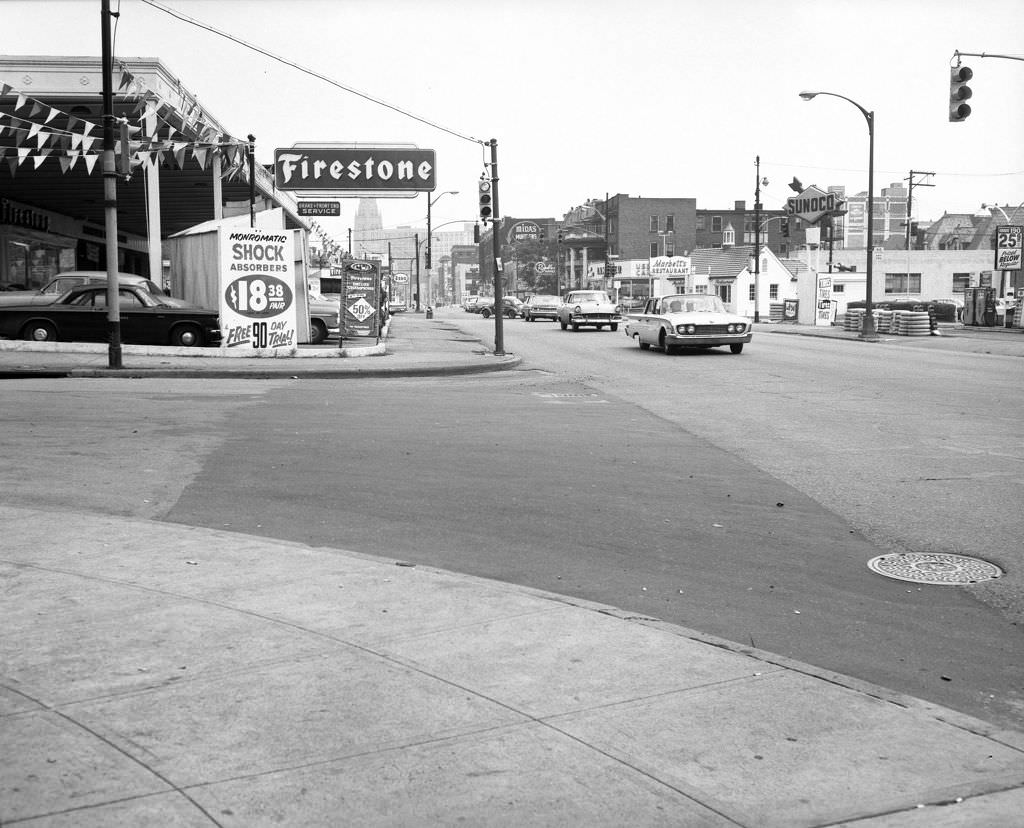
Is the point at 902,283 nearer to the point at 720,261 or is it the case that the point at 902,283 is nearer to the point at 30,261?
the point at 720,261

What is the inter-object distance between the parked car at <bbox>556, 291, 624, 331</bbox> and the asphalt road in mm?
24480

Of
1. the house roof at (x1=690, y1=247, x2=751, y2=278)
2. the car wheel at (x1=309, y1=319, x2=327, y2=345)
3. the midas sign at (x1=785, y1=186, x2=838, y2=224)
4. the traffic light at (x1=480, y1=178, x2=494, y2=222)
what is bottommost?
the car wheel at (x1=309, y1=319, x2=327, y2=345)

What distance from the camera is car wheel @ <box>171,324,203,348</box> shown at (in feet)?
77.7

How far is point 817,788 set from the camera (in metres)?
3.71

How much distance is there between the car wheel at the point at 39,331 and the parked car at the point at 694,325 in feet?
46.8

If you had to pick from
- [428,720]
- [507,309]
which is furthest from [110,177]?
[507,309]

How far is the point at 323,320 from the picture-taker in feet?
100

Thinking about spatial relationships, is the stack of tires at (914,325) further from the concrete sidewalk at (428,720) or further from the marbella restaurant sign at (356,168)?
the concrete sidewalk at (428,720)

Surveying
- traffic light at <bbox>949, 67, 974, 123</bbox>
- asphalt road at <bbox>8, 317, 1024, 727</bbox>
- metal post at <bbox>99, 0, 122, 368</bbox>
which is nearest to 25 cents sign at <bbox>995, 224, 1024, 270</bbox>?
traffic light at <bbox>949, 67, 974, 123</bbox>

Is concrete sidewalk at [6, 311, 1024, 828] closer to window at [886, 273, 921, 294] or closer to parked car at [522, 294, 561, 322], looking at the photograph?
parked car at [522, 294, 561, 322]

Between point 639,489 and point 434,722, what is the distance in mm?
5285

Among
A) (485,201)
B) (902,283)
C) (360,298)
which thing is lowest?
(360,298)

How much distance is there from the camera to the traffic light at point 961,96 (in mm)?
21750

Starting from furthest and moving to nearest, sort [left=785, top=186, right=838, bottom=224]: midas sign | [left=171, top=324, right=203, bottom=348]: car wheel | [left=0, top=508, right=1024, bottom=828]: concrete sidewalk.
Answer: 1. [left=785, top=186, right=838, bottom=224]: midas sign
2. [left=171, top=324, right=203, bottom=348]: car wheel
3. [left=0, top=508, right=1024, bottom=828]: concrete sidewalk
